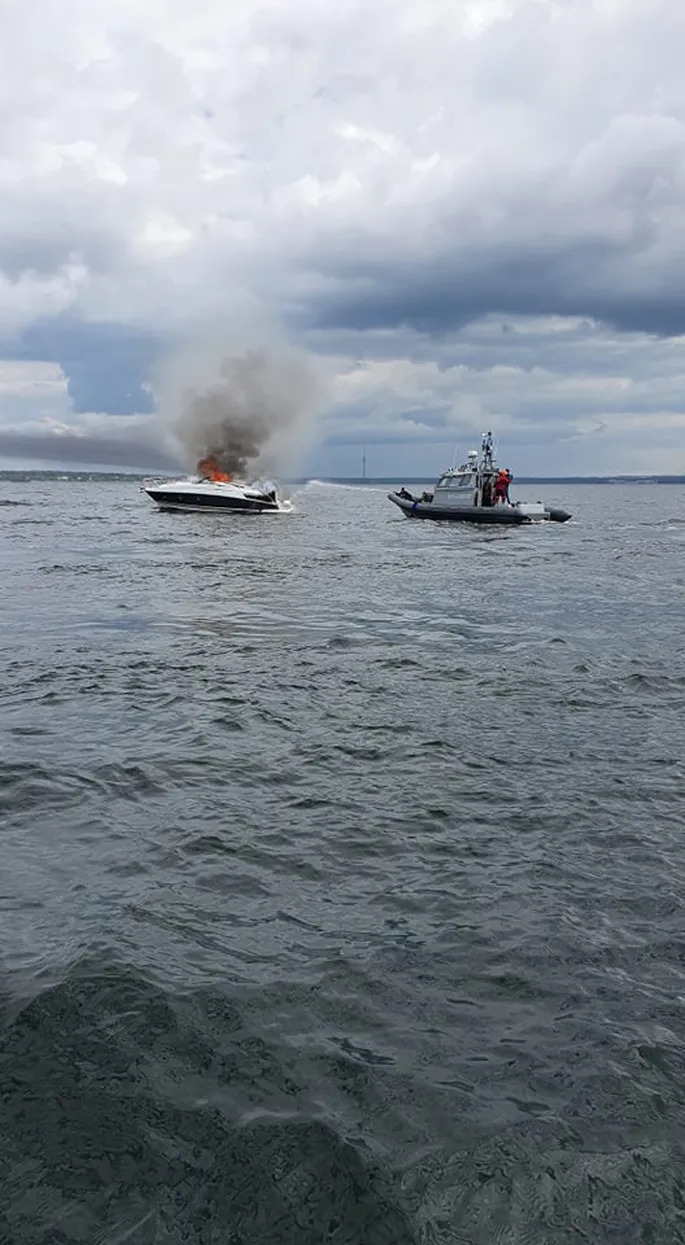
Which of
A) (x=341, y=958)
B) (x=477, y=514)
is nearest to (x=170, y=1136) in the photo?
(x=341, y=958)

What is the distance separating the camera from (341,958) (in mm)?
5926

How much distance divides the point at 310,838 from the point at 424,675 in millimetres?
7473

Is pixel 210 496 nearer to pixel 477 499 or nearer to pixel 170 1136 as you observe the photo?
pixel 477 499

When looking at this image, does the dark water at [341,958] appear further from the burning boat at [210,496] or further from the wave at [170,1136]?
the burning boat at [210,496]

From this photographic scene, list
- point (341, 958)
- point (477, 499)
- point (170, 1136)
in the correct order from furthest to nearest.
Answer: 1. point (477, 499)
2. point (341, 958)
3. point (170, 1136)

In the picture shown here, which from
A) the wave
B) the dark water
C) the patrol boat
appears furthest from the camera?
the patrol boat

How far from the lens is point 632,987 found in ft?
18.4

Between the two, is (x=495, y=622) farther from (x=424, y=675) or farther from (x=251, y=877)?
(x=251, y=877)

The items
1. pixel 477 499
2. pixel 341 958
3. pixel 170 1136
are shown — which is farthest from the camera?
pixel 477 499

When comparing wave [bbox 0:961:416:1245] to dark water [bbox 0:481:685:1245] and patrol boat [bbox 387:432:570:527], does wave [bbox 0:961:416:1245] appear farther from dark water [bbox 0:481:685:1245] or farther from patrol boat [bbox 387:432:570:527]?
patrol boat [bbox 387:432:570:527]

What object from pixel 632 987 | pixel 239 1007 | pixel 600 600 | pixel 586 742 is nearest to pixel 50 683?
pixel 586 742

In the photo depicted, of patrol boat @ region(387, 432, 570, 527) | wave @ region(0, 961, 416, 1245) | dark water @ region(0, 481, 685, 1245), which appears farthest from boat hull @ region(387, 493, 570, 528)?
wave @ region(0, 961, 416, 1245)

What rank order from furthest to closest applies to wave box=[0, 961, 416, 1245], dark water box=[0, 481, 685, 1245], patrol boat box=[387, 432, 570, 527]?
patrol boat box=[387, 432, 570, 527] < dark water box=[0, 481, 685, 1245] < wave box=[0, 961, 416, 1245]

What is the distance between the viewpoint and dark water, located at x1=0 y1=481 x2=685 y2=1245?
13.1 feet
